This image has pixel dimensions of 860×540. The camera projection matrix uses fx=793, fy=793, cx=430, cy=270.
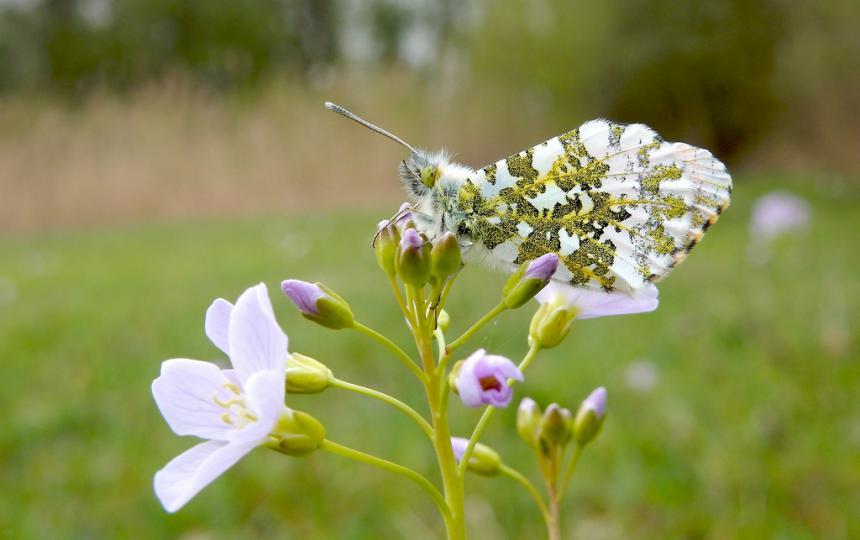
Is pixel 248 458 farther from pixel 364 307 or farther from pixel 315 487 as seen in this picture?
pixel 364 307

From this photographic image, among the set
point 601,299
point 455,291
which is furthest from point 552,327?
point 455,291

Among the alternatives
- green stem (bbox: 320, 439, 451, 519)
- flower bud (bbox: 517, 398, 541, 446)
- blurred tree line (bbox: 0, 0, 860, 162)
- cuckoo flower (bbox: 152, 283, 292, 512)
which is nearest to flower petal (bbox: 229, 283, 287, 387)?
cuckoo flower (bbox: 152, 283, 292, 512)

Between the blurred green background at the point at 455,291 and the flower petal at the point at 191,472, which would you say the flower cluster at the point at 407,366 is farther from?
the blurred green background at the point at 455,291

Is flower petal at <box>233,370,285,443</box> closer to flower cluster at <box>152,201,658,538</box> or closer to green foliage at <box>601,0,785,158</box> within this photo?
flower cluster at <box>152,201,658,538</box>

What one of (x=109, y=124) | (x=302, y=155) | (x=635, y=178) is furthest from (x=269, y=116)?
(x=635, y=178)

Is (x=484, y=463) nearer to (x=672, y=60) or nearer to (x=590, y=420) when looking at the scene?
(x=590, y=420)

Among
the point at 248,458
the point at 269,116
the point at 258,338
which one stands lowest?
the point at 269,116

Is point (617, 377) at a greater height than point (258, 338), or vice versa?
point (258, 338)
